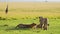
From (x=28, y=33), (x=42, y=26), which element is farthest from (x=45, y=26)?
(x=28, y=33)

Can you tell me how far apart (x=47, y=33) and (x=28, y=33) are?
1.22m

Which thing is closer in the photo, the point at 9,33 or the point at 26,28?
the point at 9,33

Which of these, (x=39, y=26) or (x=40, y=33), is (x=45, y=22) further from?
(x=40, y=33)

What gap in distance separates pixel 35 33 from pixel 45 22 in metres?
2.45

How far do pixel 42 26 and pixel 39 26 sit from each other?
0.23 metres

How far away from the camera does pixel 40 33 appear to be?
13672 mm

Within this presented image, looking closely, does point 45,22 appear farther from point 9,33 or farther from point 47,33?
point 9,33

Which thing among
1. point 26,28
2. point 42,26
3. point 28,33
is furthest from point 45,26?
point 28,33

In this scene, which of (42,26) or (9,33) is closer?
(9,33)

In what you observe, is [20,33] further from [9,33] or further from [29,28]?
[29,28]

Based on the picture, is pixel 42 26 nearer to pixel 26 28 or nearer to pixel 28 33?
pixel 26 28

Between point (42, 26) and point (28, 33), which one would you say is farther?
point (42, 26)

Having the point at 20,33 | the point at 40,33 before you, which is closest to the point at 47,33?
the point at 40,33

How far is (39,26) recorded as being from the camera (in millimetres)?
15898
